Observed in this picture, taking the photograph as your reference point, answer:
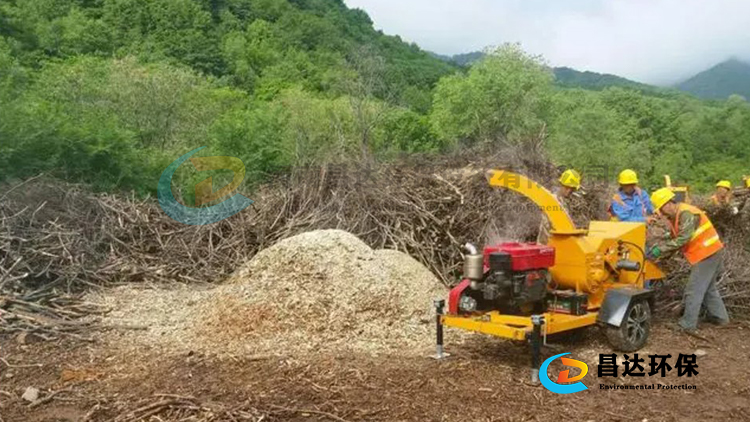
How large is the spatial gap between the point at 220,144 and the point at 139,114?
29.7ft

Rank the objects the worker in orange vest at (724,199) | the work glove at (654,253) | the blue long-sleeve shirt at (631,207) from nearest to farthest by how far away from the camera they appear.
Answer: the work glove at (654,253) < the blue long-sleeve shirt at (631,207) < the worker in orange vest at (724,199)

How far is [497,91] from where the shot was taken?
113 ft

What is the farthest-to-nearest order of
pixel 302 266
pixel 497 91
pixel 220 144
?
pixel 497 91
pixel 220 144
pixel 302 266

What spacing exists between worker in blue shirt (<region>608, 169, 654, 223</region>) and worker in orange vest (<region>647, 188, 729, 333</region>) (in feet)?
1.88

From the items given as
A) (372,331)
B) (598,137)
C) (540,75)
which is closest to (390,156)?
(372,331)

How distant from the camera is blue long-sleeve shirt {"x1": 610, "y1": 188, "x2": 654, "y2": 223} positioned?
6.75 m

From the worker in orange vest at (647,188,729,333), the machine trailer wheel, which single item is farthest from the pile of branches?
the machine trailer wheel

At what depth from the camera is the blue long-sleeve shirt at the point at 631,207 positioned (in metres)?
6.75

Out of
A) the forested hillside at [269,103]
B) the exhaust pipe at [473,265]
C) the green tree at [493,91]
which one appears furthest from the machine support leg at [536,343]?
the green tree at [493,91]

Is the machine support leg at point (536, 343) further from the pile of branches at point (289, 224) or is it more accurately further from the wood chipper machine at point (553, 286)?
the pile of branches at point (289, 224)

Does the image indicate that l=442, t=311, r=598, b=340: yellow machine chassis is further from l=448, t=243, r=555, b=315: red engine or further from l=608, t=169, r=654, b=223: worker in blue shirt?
l=608, t=169, r=654, b=223: worker in blue shirt

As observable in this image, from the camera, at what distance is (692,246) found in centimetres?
612

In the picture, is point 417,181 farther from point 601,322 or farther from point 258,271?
point 601,322

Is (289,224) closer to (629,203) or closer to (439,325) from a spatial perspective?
(439,325)
